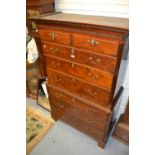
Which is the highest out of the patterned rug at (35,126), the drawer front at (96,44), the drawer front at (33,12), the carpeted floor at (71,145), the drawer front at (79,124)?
the drawer front at (33,12)

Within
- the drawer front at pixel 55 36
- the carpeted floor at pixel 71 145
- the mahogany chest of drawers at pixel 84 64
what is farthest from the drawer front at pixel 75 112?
the drawer front at pixel 55 36

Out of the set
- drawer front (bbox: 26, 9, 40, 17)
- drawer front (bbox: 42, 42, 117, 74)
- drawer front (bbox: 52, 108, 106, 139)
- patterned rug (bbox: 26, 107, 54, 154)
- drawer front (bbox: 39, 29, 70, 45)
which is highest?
drawer front (bbox: 26, 9, 40, 17)

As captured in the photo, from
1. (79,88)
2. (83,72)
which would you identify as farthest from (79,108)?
(83,72)

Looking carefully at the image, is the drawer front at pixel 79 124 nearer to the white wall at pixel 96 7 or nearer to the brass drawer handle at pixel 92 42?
the brass drawer handle at pixel 92 42

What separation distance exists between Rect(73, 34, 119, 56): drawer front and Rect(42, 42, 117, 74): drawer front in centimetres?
5

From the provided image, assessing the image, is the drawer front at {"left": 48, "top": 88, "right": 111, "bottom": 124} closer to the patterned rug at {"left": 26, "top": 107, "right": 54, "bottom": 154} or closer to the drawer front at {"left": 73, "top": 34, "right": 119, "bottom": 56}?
the patterned rug at {"left": 26, "top": 107, "right": 54, "bottom": 154}

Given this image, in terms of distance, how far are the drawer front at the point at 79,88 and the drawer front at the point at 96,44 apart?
41 cm

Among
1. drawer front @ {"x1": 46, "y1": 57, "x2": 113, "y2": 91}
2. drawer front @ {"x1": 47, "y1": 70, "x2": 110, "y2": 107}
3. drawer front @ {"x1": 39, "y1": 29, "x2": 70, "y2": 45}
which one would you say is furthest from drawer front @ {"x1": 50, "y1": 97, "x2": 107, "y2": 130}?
drawer front @ {"x1": 39, "y1": 29, "x2": 70, "y2": 45}

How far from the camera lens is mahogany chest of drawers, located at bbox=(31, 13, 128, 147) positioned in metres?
1.13

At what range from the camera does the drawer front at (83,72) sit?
1.28 m
